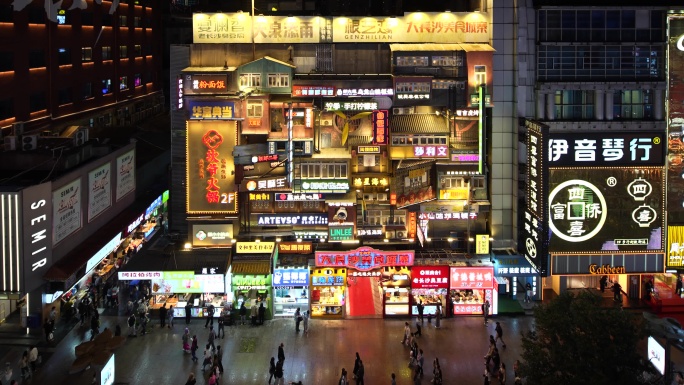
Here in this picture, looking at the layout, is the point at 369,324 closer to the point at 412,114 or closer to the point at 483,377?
the point at 483,377

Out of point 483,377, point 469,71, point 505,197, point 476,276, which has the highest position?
point 469,71

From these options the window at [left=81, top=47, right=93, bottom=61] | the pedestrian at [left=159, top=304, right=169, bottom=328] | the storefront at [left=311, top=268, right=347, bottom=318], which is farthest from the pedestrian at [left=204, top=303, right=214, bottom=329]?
the window at [left=81, top=47, right=93, bottom=61]

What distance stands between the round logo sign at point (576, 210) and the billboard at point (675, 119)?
496cm

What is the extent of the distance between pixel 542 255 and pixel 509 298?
734cm

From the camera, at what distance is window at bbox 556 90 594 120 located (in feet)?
179

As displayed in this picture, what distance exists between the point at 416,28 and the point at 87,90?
46516mm

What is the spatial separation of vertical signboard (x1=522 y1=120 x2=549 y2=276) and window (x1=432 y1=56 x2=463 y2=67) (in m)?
6.56

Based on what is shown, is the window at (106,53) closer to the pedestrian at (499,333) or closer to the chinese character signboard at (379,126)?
the chinese character signboard at (379,126)

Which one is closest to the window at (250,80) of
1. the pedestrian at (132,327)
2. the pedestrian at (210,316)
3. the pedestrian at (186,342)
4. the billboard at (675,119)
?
the pedestrian at (210,316)

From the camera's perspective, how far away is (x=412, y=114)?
2173 inches

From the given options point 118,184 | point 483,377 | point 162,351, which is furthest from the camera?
point 118,184

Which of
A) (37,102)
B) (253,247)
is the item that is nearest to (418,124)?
(253,247)

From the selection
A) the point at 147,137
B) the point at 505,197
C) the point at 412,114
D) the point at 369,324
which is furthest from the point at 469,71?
the point at 147,137

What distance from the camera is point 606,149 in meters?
51.2
